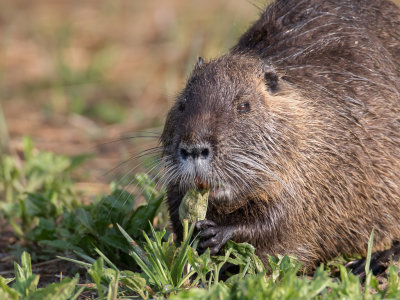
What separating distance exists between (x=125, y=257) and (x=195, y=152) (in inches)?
34.5

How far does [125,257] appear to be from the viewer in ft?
12.0

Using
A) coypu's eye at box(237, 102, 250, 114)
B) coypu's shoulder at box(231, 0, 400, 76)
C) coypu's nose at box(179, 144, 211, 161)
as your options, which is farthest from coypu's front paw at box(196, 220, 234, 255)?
coypu's shoulder at box(231, 0, 400, 76)

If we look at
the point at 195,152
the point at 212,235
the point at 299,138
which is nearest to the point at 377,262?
the point at 299,138

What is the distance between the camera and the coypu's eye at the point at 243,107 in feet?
10.9

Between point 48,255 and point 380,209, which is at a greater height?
point 380,209

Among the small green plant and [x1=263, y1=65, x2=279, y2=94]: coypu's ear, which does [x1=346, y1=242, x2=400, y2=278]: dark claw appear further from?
the small green plant

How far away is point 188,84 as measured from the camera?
3.61 meters

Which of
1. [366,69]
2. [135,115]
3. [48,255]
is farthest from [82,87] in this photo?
[366,69]

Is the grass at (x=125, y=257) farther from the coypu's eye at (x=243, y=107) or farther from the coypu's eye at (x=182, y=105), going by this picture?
the coypu's eye at (x=243, y=107)

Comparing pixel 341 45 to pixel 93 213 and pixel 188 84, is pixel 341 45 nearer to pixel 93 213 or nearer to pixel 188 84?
pixel 188 84

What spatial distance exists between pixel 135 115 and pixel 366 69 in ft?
11.3

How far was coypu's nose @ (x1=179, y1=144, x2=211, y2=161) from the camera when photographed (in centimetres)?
303

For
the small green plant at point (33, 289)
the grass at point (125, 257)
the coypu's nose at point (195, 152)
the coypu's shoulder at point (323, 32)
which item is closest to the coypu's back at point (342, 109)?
the coypu's shoulder at point (323, 32)

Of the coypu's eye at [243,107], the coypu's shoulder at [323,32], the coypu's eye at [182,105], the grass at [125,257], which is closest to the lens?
the grass at [125,257]
